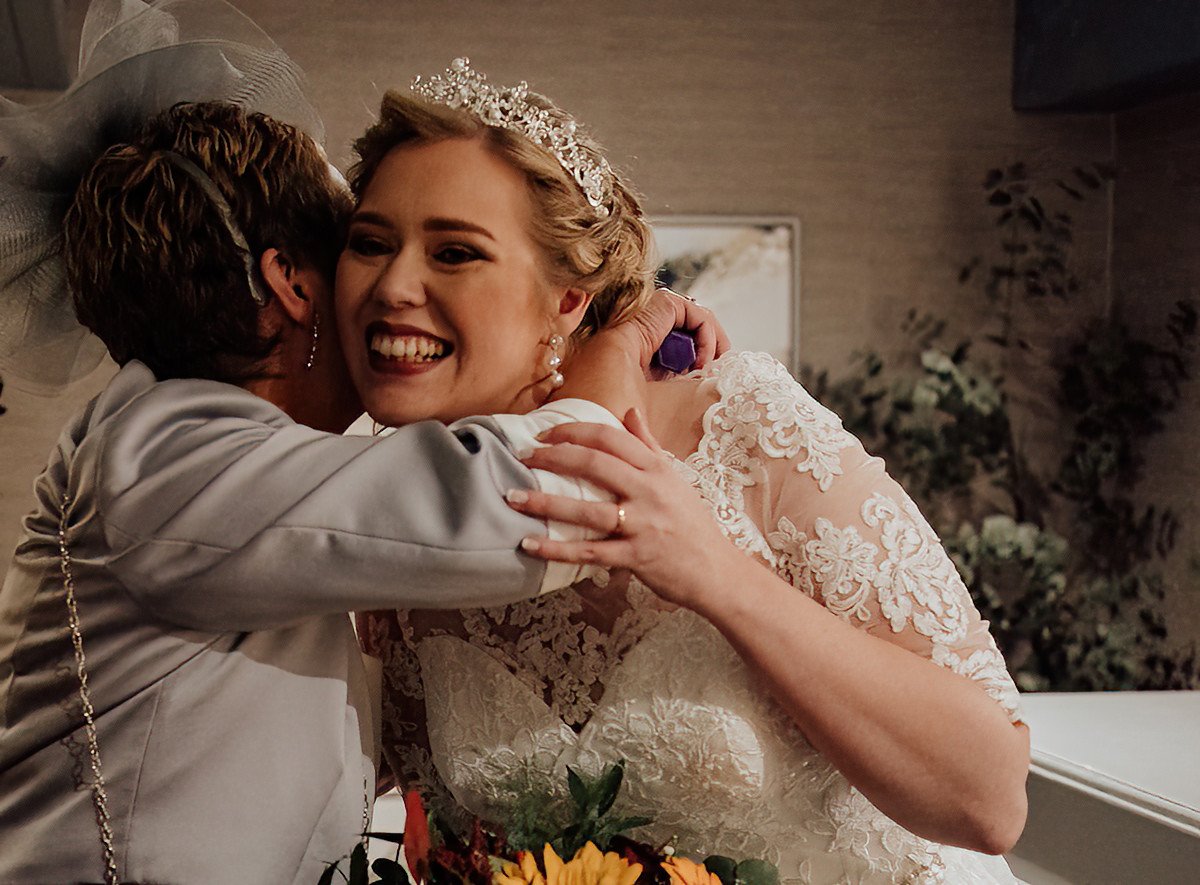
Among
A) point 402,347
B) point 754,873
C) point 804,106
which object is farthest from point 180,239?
point 804,106

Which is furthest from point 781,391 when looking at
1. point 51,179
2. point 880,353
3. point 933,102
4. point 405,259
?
point 933,102

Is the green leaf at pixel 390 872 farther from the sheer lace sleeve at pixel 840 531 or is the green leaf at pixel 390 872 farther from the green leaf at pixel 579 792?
the sheer lace sleeve at pixel 840 531

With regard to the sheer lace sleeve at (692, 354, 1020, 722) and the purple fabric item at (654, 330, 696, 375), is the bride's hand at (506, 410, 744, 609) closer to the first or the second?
the sheer lace sleeve at (692, 354, 1020, 722)

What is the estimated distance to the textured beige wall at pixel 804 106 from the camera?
4.90 meters

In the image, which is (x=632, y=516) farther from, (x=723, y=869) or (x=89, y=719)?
(x=89, y=719)

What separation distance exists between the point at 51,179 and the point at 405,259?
1.37 ft

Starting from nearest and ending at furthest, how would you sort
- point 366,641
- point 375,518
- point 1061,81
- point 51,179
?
point 375,518 → point 51,179 → point 366,641 → point 1061,81

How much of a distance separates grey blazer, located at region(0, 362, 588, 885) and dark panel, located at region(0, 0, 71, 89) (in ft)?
10.2

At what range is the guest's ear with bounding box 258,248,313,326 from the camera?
4.77 feet

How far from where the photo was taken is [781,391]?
150cm

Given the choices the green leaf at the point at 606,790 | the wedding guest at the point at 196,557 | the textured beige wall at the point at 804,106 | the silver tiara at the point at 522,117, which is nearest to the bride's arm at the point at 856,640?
the wedding guest at the point at 196,557

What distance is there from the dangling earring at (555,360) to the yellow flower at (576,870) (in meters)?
0.72

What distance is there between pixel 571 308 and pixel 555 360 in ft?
0.24

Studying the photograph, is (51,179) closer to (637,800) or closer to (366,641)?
(366,641)
